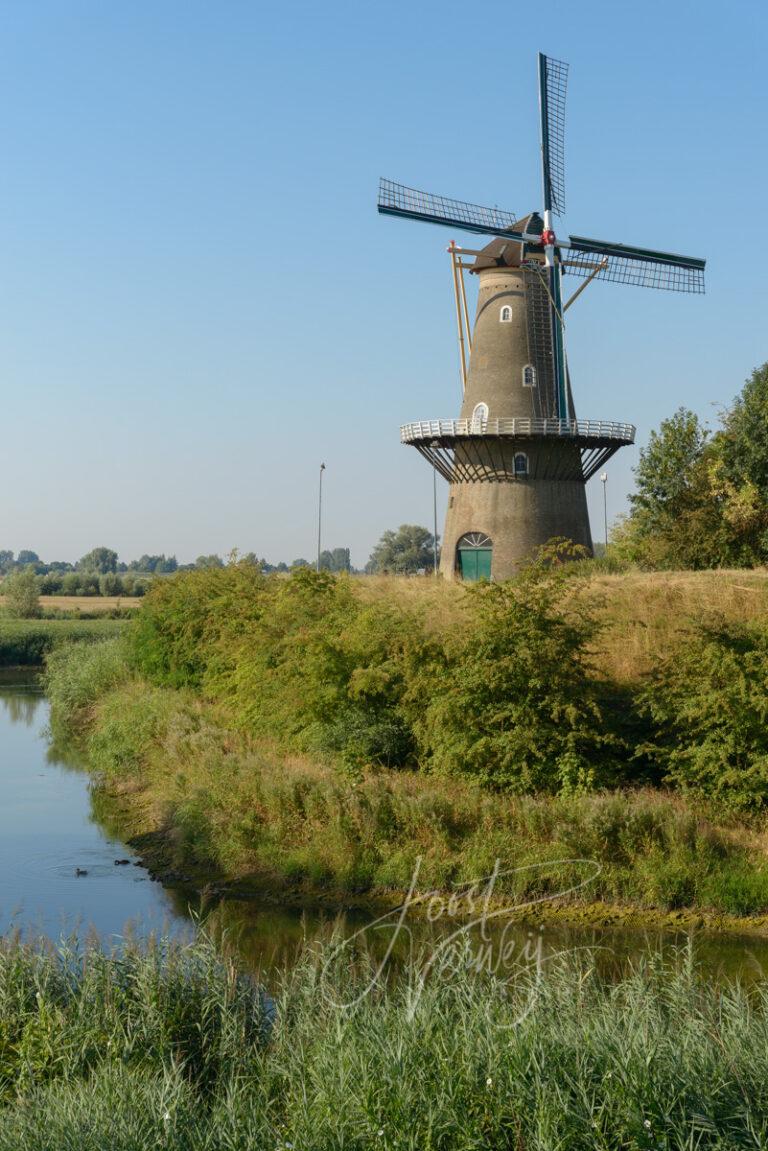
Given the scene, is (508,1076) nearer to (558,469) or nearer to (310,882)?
(310,882)

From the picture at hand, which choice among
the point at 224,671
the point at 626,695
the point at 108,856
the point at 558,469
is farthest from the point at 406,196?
the point at 108,856

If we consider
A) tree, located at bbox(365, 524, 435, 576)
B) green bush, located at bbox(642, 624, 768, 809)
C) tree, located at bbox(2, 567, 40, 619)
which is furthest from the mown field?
green bush, located at bbox(642, 624, 768, 809)

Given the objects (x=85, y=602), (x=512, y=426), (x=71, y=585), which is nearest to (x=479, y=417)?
(x=512, y=426)

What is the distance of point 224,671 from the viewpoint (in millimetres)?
29156

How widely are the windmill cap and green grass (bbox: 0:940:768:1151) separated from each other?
2735 cm

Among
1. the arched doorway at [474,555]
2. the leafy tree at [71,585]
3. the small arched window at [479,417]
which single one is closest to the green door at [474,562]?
the arched doorway at [474,555]

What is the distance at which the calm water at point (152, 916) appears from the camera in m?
14.9

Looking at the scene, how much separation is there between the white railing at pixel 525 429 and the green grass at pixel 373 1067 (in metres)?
24.3

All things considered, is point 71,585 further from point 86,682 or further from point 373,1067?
point 373,1067

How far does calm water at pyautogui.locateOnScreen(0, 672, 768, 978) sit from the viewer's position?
14867 millimetres

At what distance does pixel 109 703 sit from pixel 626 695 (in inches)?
596

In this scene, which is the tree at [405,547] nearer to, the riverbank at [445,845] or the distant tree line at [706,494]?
the distant tree line at [706,494]

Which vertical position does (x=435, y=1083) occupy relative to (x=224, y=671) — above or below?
below

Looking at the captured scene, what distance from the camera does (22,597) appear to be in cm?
7031
